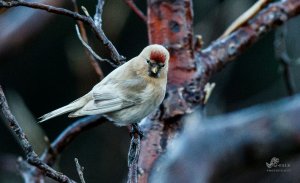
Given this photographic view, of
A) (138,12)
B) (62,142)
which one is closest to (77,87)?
(138,12)

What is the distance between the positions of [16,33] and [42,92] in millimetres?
2975

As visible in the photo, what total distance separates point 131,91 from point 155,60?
183 millimetres

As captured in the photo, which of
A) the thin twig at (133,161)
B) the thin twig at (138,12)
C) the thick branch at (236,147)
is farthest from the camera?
the thin twig at (138,12)

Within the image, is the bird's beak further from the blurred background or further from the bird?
the blurred background

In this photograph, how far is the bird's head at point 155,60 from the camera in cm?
238

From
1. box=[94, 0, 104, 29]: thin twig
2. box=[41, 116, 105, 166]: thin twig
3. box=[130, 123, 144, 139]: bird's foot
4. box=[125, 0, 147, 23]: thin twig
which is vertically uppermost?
box=[125, 0, 147, 23]: thin twig

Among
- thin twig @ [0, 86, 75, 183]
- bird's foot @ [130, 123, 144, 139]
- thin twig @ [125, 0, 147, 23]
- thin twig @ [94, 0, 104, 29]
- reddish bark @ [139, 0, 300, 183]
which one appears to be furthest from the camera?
thin twig @ [125, 0, 147, 23]

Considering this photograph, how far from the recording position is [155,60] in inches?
96.0

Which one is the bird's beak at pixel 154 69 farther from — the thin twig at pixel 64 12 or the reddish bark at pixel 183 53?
the thin twig at pixel 64 12

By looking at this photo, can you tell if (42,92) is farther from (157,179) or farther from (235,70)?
(157,179)

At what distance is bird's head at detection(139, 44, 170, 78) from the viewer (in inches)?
93.5

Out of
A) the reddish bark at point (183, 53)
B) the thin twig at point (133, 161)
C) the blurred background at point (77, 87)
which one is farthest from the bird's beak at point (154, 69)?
the blurred background at point (77, 87)

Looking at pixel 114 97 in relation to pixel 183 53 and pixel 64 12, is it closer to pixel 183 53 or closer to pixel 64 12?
pixel 183 53

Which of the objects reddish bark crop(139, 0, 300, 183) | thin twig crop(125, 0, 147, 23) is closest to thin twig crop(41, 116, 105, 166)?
reddish bark crop(139, 0, 300, 183)
